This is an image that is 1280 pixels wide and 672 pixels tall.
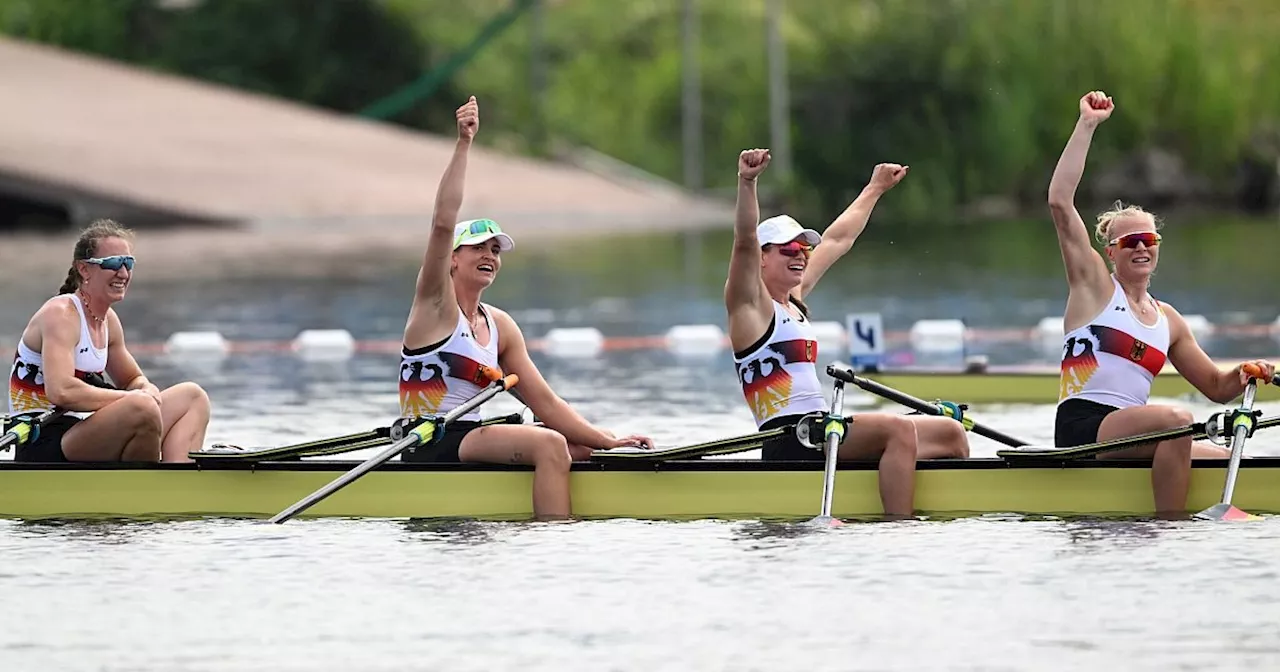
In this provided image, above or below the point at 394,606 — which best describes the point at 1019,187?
above

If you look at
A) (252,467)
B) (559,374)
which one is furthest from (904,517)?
(559,374)

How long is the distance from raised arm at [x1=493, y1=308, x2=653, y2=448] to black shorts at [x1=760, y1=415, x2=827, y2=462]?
66cm

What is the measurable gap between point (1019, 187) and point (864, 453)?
47989 mm

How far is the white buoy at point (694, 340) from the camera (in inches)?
909

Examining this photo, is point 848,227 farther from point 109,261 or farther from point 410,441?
point 109,261

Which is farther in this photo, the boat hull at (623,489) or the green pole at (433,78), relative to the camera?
the green pole at (433,78)

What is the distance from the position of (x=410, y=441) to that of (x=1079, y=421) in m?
3.30

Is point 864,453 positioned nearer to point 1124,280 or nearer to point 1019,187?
point 1124,280

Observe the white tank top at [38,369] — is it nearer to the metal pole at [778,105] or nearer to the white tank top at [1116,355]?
the white tank top at [1116,355]

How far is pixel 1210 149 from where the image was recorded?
57750 millimetres

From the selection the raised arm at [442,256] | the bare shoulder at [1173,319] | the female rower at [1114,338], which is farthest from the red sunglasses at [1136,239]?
the raised arm at [442,256]

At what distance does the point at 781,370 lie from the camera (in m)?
11.6

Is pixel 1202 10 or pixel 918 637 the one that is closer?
pixel 918 637

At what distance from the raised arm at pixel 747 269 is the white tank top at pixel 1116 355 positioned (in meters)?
1.54
